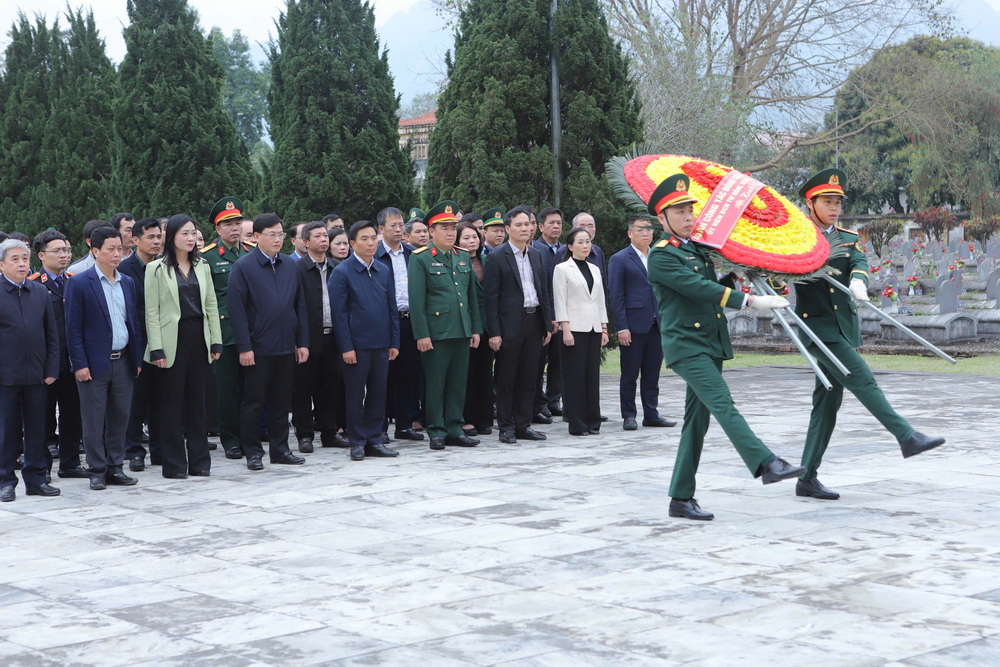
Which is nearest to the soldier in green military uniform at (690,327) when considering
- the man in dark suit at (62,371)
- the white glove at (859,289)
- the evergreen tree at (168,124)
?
the white glove at (859,289)

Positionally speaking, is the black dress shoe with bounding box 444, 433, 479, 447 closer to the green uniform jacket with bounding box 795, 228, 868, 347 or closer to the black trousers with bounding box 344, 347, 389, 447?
the black trousers with bounding box 344, 347, 389, 447

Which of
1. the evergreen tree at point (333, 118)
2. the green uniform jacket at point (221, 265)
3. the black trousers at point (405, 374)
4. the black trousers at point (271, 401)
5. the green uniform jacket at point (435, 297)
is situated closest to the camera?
the black trousers at point (271, 401)

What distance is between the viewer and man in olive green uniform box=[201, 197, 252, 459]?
985 centimetres

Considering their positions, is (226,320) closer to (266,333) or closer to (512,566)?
(266,333)

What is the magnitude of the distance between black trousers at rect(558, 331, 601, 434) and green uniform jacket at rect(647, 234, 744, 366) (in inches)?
139

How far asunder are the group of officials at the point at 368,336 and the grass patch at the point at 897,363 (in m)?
5.49

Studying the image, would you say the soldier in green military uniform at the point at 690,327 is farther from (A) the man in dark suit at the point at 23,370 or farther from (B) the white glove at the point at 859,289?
(A) the man in dark suit at the point at 23,370

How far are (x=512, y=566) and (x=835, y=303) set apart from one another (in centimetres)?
270

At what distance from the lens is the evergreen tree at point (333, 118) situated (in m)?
15.6

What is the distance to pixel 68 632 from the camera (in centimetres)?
477

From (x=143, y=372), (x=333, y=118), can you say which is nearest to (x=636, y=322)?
(x=143, y=372)

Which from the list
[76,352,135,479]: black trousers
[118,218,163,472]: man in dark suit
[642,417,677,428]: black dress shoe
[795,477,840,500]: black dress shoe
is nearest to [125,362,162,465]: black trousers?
[118,218,163,472]: man in dark suit

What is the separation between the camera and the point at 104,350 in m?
8.21

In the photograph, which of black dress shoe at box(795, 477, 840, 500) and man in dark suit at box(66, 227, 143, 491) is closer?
black dress shoe at box(795, 477, 840, 500)
